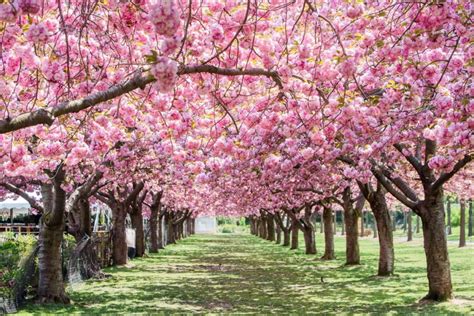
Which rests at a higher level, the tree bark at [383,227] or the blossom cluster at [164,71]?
the blossom cluster at [164,71]

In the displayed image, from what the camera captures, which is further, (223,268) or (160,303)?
(223,268)

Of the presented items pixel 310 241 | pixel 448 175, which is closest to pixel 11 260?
pixel 448 175

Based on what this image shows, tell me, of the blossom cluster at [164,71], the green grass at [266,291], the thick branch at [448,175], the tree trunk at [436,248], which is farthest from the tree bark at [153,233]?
the blossom cluster at [164,71]

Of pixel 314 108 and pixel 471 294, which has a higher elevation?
pixel 314 108

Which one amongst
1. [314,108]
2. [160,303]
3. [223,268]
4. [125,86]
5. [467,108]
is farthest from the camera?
[223,268]

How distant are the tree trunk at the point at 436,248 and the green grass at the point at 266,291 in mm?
426

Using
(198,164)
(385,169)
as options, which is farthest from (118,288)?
(385,169)

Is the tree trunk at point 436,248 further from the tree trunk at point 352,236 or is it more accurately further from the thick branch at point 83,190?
the tree trunk at point 352,236

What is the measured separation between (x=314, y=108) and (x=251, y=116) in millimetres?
1369

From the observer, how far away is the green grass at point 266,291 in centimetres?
1291

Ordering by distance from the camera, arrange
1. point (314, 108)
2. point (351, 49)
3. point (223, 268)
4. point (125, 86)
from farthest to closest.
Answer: point (223, 268) → point (314, 108) → point (351, 49) → point (125, 86)

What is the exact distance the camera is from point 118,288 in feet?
57.3

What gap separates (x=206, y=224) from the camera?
107m

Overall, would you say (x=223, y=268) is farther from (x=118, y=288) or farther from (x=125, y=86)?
(x=125, y=86)
